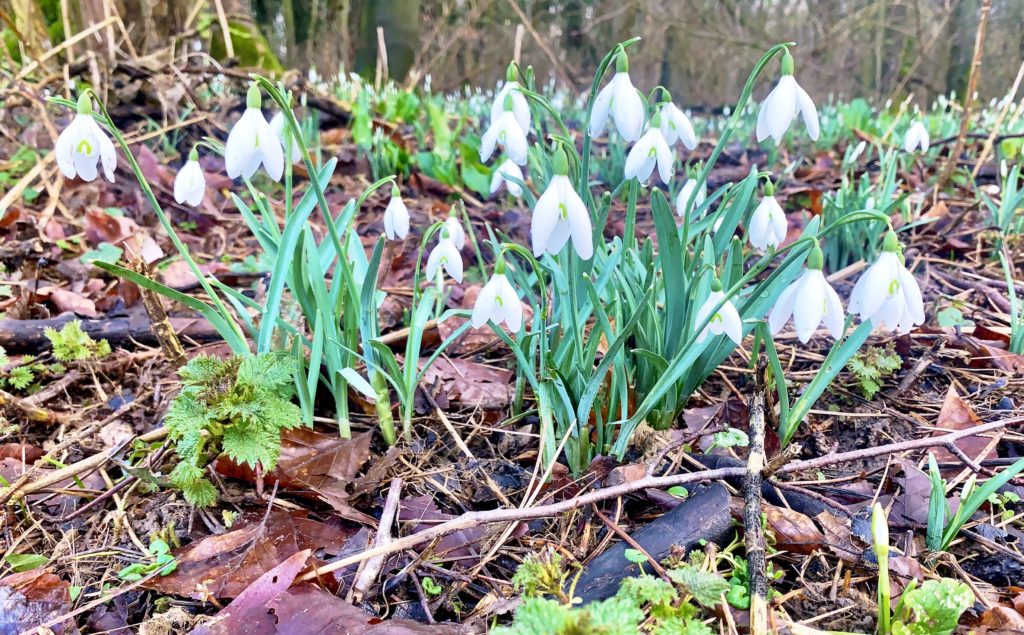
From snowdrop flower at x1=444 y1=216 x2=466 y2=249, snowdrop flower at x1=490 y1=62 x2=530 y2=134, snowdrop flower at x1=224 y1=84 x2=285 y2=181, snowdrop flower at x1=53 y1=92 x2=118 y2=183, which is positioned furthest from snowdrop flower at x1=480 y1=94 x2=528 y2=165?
snowdrop flower at x1=53 y1=92 x2=118 y2=183

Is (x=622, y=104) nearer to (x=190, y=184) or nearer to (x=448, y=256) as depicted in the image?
(x=448, y=256)

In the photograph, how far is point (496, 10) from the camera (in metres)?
13.3

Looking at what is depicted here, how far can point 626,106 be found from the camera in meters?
1.33

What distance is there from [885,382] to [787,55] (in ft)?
3.12

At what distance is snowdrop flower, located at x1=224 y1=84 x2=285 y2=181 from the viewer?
130 cm

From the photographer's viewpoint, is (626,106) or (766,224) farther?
(766,224)

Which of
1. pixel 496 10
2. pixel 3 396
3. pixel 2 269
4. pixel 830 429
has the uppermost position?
pixel 496 10

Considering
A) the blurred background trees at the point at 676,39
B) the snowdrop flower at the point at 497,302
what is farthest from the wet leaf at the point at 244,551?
the blurred background trees at the point at 676,39

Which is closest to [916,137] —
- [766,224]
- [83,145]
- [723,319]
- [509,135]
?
[766,224]

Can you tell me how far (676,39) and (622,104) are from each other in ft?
43.3

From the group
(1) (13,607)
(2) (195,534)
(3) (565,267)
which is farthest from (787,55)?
(1) (13,607)

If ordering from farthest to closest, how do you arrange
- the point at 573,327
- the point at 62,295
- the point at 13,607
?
the point at 62,295 < the point at 573,327 < the point at 13,607

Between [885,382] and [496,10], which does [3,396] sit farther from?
[496,10]

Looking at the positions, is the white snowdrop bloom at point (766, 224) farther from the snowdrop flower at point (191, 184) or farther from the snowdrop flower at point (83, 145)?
the snowdrop flower at point (83, 145)
